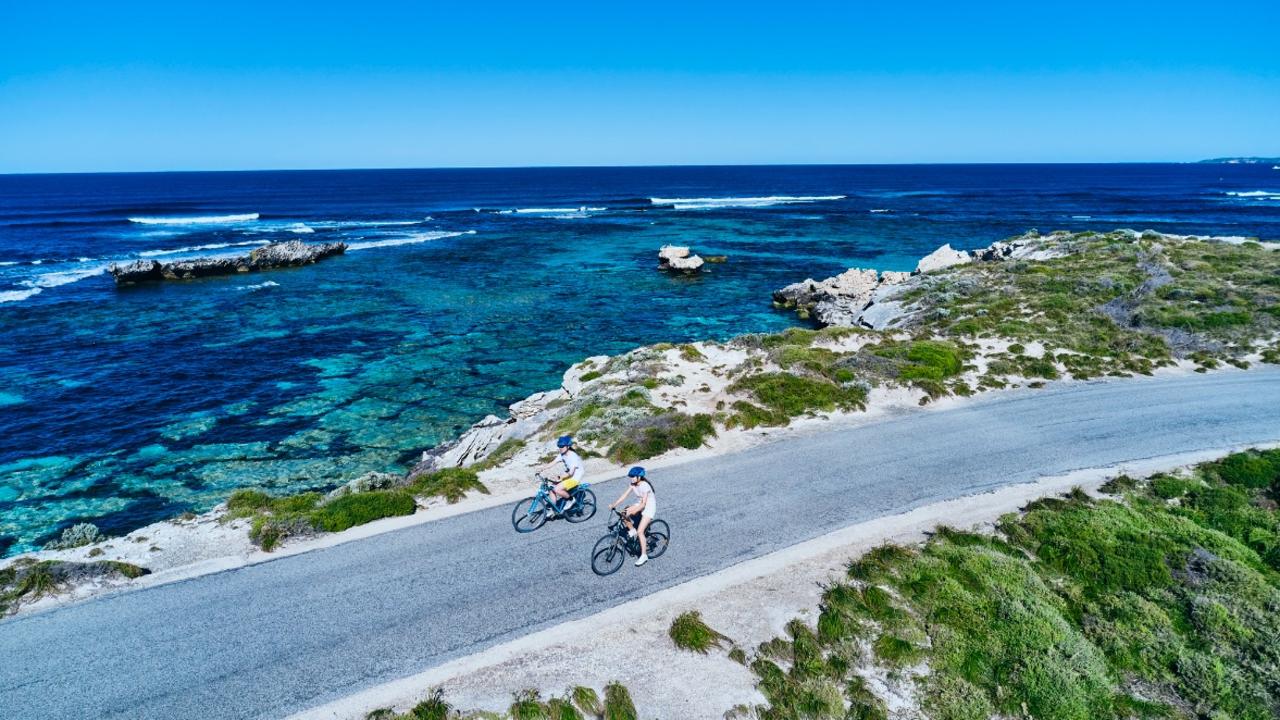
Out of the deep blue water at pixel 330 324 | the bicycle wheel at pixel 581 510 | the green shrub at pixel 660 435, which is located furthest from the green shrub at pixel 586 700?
the deep blue water at pixel 330 324

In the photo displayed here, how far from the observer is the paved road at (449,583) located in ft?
33.4

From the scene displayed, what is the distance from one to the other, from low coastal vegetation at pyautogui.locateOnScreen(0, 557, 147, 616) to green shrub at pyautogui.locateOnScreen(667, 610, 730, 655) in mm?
11114

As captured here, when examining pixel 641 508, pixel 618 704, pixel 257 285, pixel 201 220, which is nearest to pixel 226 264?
pixel 257 285

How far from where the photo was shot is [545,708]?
965 cm

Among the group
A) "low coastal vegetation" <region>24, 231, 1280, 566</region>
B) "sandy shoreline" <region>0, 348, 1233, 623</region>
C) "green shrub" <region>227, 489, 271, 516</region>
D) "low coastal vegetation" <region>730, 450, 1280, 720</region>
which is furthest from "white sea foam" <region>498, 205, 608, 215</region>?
"low coastal vegetation" <region>730, 450, 1280, 720</region>

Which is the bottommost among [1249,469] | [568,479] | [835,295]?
[1249,469]

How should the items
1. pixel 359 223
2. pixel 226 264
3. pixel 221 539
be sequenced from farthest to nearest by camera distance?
1. pixel 359 223
2. pixel 226 264
3. pixel 221 539

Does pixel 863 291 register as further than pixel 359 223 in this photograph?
No

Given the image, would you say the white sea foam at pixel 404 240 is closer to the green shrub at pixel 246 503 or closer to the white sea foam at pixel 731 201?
the white sea foam at pixel 731 201

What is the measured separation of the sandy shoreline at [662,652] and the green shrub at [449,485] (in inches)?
241

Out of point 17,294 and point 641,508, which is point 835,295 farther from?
point 17,294

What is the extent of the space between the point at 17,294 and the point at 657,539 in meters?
66.3

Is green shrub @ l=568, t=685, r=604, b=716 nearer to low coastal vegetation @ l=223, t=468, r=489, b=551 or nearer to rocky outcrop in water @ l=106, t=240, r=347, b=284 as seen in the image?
low coastal vegetation @ l=223, t=468, r=489, b=551

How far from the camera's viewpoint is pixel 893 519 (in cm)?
1542
